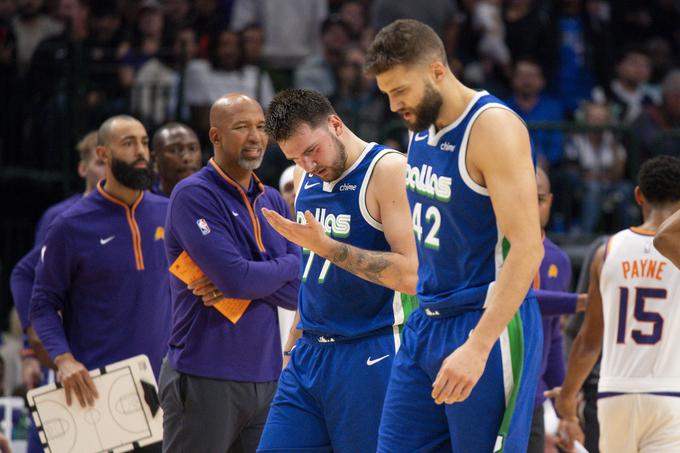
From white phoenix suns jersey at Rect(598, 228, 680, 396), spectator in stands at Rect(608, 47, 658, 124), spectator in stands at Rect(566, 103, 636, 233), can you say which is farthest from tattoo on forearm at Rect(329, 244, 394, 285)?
spectator in stands at Rect(608, 47, 658, 124)

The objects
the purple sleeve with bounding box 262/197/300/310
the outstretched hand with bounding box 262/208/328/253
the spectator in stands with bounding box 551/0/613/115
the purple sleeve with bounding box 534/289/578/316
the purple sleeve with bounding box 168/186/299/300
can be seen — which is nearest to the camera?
the outstretched hand with bounding box 262/208/328/253

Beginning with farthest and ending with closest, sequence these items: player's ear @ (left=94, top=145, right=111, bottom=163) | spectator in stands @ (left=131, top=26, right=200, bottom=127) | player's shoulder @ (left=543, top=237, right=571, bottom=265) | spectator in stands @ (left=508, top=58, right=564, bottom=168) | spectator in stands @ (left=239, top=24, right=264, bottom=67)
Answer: spectator in stands @ (left=508, top=58, right=564, bottom=168), spectator in stands @ (left=239, top=24, right=264, bottom=67), spectator in stands @ (left=131, top=26, right=200, bottom=127), player's shoulder @ (left=543, top=237, right=571, bottom=265), player's ear @ (left=94, top=145, right=111, bottom=163)

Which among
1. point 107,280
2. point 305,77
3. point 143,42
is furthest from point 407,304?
point 143,42

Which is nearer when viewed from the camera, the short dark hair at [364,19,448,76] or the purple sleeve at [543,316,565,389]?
the short dark hair at [364,19,448,76]

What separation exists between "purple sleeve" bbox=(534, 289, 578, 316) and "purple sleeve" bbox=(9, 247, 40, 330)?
3298 millimetres

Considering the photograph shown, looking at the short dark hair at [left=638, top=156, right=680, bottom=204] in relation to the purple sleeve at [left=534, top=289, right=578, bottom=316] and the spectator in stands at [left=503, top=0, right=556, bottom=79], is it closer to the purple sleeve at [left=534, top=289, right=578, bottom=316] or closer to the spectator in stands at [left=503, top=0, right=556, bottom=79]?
the purple sleeve at [left=534, top=289, right=578, bottom=316]

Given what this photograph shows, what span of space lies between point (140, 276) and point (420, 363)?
293 cm

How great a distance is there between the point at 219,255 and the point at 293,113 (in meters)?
1.01

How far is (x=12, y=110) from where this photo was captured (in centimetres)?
1233

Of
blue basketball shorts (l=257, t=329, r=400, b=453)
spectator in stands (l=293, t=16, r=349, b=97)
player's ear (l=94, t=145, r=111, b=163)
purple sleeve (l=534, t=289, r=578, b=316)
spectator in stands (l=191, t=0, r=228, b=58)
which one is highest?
spectator in stands (l=191, t=0, r=228, b=58)

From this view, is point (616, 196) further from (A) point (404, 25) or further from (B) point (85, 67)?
(A) point (404, 25)

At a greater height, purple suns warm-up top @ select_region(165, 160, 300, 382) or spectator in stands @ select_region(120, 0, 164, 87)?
spectator in stands @ select_region(120, 0, 164, 87)

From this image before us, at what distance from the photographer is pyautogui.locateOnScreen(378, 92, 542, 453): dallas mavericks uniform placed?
4.52m

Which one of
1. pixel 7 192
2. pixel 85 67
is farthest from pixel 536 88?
pixel 7 192
